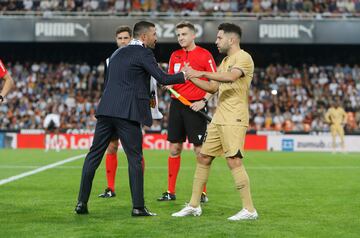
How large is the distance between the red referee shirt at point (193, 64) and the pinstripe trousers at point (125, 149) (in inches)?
81.3

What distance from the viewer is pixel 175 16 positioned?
108 feet

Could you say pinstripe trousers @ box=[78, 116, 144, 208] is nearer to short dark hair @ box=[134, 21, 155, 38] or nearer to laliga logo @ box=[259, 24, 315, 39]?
short dark hair @ box=[134, 21, 155, 38]

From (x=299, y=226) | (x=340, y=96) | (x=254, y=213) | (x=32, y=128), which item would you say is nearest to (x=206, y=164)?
(x=254, y=213)

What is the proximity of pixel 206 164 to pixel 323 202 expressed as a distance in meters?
2.26

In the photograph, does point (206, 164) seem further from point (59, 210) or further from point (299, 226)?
point (59, 210)

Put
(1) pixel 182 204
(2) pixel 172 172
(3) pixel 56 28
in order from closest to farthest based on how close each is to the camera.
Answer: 1. (1) pixel 182 204
2. (2) pixel 172 172
3. (3) pixel 56 28

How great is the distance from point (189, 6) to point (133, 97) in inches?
1101

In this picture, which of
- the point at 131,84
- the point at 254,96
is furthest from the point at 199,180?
the point at 254,96

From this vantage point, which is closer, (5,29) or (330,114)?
(330,114)

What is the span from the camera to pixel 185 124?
927cm

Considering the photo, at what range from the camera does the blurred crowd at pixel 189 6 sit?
113ft

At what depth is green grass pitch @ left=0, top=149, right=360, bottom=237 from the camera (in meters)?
6.25

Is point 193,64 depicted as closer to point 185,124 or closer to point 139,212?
point 185,124

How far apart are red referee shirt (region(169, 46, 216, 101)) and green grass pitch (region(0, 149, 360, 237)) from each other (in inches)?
59.1
